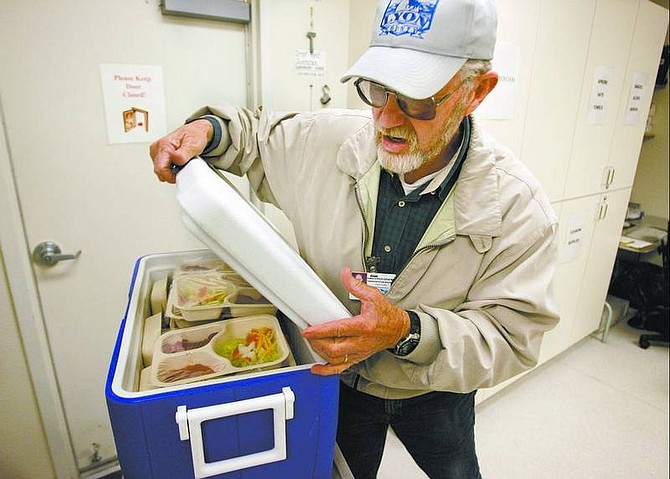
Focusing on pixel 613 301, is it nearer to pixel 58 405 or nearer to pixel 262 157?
pixel 262 157

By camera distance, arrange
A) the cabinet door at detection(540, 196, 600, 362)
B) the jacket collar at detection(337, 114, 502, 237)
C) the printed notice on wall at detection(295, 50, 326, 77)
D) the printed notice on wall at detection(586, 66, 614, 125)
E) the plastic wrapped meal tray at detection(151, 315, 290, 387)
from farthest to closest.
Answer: the cabinet door at detection(540, 196, 600, 362)
the printed notice on wall at detection(586, 66, 614, 125)
the printed notice on wall at detection(295, 50, 326, 77)
the jacket collar at detection(337, 114, 502, 237)
the plastic wrapped meal tray at detection(151, 315, 290, 387)

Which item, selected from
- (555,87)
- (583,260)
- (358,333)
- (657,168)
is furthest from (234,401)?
(657,168)

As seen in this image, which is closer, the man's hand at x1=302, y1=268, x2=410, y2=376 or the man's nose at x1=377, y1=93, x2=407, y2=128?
the man's hand at x1=302, y1=268, x2=410, y2=376

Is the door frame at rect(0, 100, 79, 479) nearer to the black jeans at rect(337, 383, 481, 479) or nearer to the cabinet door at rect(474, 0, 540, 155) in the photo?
the black jeans at rect(337, 383, 481, 479)

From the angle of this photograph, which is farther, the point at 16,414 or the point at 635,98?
the point at 635,98

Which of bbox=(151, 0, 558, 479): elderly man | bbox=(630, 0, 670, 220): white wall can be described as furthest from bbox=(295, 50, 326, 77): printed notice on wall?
bbox=(630, 0, 670, 220): white wall

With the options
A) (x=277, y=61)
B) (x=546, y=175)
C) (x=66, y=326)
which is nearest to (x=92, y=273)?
(x=66, y=326)

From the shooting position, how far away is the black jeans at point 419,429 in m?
1.16

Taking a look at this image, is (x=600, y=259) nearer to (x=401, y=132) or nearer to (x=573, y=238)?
(x=573, y=238)

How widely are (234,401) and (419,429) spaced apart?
29.1 inches

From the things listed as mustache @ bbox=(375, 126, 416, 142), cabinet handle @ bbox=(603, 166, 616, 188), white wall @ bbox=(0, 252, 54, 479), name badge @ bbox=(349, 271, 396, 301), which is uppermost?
mustache @ bbox=(375, 126, 416, 142)

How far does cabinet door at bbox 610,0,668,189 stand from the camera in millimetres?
2342

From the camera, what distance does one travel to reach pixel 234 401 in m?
0.62

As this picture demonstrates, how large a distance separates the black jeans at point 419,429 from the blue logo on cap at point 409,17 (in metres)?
0.91
